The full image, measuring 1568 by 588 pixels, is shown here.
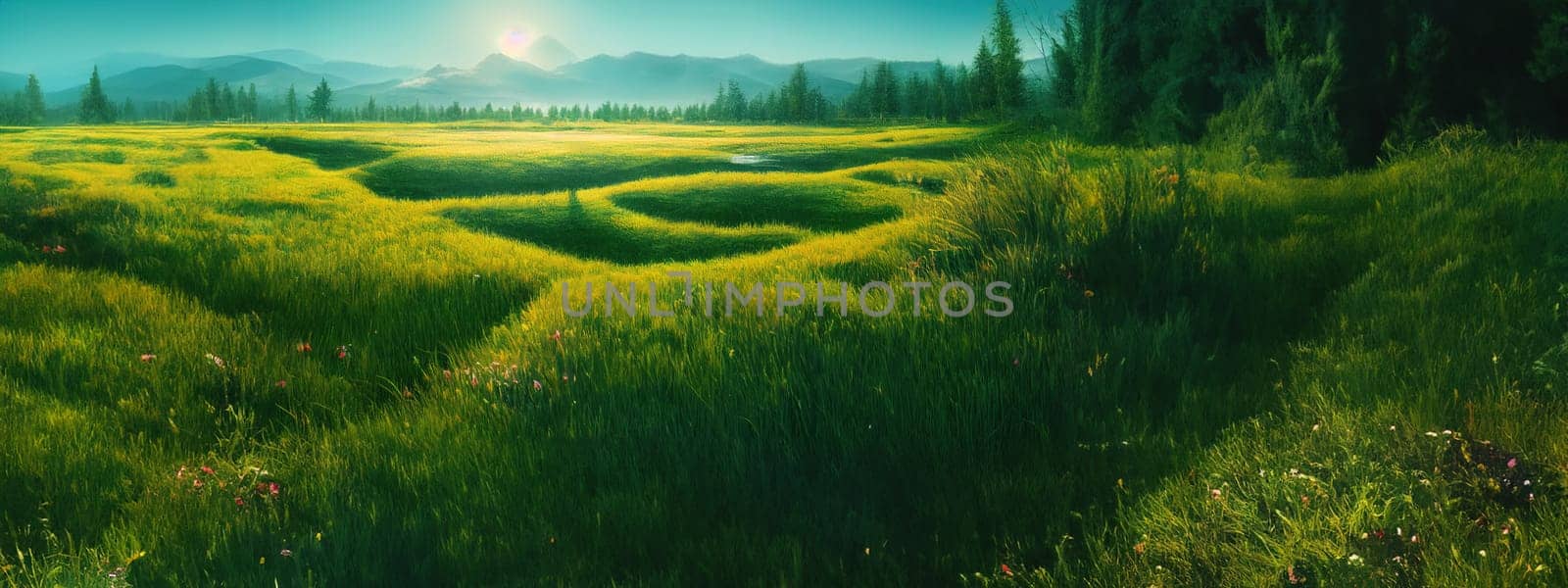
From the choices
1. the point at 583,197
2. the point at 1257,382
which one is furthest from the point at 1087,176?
the point at 583,197

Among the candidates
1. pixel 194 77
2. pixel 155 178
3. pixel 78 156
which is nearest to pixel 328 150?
pixel 78 156

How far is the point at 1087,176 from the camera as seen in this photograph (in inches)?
244

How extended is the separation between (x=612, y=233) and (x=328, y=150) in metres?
16.4

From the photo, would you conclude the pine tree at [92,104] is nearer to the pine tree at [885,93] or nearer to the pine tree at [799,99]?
the pine tree at [799,99]

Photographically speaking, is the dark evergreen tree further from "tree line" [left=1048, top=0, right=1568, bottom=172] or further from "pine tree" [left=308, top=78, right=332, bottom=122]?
"pine tree" [left=308, top=78, right=332, bottom=122]

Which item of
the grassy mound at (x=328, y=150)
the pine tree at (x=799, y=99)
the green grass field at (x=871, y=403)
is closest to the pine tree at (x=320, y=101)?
the pine tree at (x=799, y=99)

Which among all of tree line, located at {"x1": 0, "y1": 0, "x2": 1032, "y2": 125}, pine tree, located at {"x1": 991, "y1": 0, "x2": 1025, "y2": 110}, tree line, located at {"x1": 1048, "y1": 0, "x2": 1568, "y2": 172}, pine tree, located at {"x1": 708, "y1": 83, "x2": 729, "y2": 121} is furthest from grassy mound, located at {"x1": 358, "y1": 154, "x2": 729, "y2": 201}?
pine tree, located at {"x1": 708, "y1": 83, "x2": 729, "y2": 121}

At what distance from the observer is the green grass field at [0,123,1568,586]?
257 centimetres

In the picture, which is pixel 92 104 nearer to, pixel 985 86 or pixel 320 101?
pixel 320 101

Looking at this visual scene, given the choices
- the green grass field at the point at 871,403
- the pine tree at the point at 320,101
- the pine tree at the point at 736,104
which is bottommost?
the green grass field at the point at 871,403

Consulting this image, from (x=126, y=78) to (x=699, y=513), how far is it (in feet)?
662

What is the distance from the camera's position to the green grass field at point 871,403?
8.43ft

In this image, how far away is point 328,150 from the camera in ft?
73.2

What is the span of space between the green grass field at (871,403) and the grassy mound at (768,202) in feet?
12.8
